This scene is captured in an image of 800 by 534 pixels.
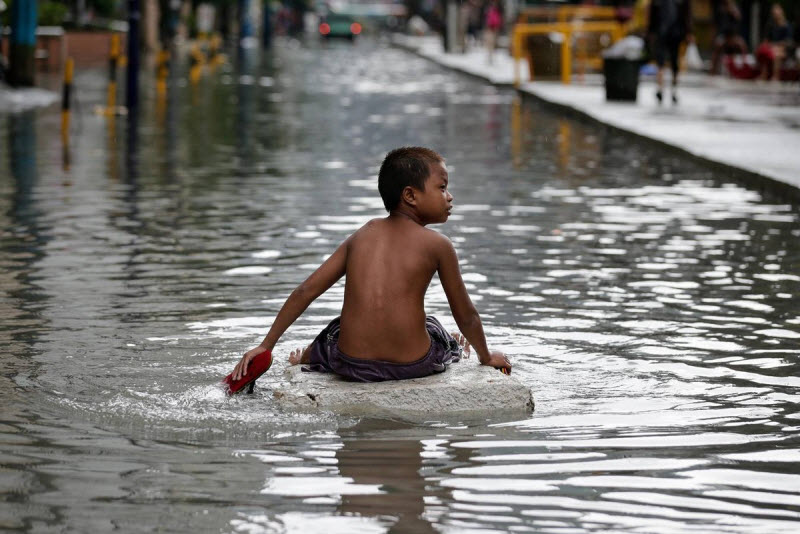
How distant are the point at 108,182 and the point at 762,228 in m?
6.58

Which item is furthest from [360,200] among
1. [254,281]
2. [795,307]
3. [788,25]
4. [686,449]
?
[788,25]

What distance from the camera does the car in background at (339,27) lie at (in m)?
102

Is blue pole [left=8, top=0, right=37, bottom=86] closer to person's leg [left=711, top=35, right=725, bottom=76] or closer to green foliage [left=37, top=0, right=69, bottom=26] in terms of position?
green foliage [left=37, top=0, right=69, bottom=26]

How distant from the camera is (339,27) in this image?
103m

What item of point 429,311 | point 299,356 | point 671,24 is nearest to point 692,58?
point 671,24

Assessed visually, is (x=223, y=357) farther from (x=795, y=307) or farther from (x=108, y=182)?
(x=108, y=182)

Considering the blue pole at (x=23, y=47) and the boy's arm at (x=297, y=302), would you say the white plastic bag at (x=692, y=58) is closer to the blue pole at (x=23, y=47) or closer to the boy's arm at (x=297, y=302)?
the blue pole at (x=23, y=47)

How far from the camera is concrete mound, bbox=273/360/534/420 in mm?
6547

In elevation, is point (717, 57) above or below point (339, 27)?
above

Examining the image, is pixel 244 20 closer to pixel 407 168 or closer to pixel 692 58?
pixel 692 58

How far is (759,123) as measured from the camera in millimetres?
24062

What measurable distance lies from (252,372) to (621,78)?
23.3 meters

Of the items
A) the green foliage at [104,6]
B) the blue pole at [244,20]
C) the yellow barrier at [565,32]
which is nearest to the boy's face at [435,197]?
the yellow barrier at [565,32]

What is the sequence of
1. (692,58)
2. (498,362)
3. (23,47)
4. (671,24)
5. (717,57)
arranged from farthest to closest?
(692,58), (717,57), (23,47), (671,24), (498,362)
